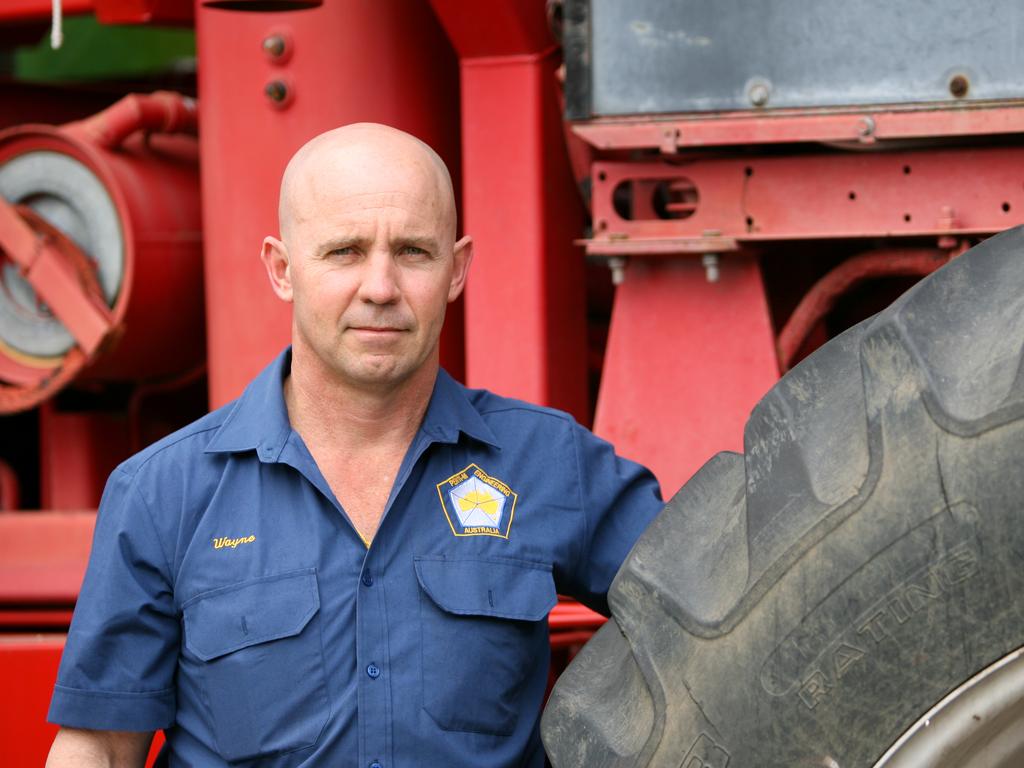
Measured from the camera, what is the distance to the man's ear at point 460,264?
1988 millimetres

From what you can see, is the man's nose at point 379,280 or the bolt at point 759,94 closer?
the man's nose at point 379,280

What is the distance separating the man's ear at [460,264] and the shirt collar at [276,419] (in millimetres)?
123

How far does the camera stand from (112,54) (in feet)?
14.3

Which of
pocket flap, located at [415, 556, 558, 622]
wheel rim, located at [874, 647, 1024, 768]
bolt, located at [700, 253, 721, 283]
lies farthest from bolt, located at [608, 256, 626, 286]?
wheel rim, located at [874, 647, 1024, 768]

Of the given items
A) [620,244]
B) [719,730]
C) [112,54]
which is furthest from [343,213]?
[112,54]

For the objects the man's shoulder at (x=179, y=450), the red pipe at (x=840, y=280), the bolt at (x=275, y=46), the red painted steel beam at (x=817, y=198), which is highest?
the bolt at (x=275, y=46)

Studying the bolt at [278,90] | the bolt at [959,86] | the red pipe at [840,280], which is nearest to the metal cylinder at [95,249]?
the bolt at [278,90]

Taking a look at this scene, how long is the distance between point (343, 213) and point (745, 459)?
0.54 metres

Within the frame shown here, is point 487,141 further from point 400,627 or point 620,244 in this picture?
point 400,627

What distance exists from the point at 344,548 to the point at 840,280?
0.76 metres

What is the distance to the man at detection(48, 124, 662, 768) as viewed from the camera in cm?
184

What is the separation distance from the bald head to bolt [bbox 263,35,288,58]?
550 mm

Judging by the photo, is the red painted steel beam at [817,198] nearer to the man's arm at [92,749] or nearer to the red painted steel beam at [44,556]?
the man's arm at [92,749]

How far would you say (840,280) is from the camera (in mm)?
2150
